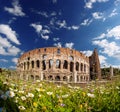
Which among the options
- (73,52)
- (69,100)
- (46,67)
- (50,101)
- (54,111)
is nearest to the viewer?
(54,111)

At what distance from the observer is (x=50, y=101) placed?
446 cm

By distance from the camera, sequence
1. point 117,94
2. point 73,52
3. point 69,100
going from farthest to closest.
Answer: point 73,52 → point 117,94 → point 69,100

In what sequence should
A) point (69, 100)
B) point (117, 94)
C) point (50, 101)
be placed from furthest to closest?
point (117, 94), point (69, 100), point (50, 101)

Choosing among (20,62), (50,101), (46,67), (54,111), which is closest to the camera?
(54,111)

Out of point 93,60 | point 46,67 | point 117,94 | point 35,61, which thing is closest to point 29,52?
point 35,61

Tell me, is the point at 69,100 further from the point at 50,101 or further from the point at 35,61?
the point at 35,61

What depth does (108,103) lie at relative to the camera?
14.7ft

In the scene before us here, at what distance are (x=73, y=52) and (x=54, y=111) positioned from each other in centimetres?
5033

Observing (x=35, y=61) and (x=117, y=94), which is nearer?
(x=117, y=94)

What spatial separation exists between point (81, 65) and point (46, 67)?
992cm

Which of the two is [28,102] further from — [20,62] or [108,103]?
[20,62]

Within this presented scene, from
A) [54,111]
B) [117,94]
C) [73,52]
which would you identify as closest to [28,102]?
[54,111]

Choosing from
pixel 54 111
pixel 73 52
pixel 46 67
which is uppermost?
pixel 73 52

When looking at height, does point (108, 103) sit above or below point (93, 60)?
below
